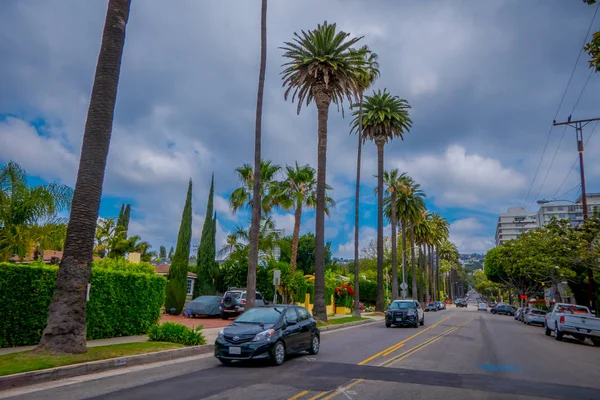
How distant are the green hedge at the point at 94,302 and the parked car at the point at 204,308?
9904 mm

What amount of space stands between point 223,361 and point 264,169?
982 inches

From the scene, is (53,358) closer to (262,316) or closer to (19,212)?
(262,316)

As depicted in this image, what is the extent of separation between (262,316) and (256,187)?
9.75m

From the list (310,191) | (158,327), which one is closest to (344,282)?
(310,191)

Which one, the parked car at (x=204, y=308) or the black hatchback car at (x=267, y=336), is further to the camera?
the parked car at (x=204, y=308)

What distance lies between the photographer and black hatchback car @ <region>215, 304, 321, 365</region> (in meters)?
10.9

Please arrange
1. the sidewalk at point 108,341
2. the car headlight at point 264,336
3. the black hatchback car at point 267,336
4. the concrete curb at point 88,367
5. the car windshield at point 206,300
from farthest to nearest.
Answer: the car windshield at point 206,300 < the sidewalk at point 108,341 < the car headlight at point 264,336 < the black hatchback car at point 267,336 < the concrete curb at point 88,367

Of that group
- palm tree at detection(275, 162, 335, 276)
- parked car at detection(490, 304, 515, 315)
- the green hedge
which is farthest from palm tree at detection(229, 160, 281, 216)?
parked car at detection(490, 304, 515, 315)

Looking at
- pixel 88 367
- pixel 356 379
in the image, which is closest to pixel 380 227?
pixel 356 379

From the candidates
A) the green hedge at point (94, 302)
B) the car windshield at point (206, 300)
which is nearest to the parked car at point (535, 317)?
the car windshield at point (206, 300)

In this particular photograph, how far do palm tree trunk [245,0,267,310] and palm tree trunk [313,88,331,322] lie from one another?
5.97m

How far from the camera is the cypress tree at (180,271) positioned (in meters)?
33.6

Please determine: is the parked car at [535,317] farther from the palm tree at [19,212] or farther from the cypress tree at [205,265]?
the palm tree at [19,212]

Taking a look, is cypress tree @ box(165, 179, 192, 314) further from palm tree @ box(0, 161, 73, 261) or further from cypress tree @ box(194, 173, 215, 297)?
palm tree @ box(0, 161, 73, 261)
